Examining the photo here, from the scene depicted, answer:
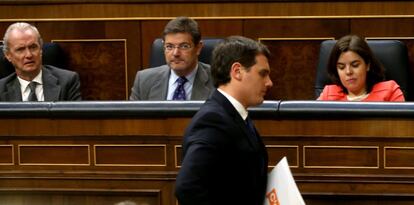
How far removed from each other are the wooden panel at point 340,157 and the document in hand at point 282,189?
2.06 ft

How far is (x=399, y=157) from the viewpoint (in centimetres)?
257

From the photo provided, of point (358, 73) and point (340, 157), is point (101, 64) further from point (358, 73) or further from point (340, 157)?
point (340, 157)

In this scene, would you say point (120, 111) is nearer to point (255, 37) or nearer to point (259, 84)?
point (259, 84)

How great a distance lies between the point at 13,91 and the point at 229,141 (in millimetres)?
1672

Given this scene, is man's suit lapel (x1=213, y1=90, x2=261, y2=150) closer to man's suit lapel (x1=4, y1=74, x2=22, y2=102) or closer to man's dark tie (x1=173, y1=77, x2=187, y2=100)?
man's dark tie (x1=173, y1=77, x2=187, y2=100)

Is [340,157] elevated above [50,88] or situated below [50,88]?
below

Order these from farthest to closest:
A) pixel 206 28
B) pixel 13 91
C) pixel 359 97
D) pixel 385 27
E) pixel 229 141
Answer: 1. pixel 206 28
2. pixel 385 27
3. pixel 13 91
4. pixel 359 97
5. pixel 229 141

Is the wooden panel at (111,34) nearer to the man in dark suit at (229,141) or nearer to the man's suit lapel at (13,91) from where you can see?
the man's suit lapel at (13,91)

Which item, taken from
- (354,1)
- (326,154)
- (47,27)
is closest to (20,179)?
(326,154)

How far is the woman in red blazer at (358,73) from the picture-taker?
3.15m

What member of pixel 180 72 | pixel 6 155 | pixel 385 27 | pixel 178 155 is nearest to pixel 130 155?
pixel 178 155

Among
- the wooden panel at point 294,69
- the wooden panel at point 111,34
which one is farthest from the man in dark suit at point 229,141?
the wooden panel at point 111,34

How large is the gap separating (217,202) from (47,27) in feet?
7.15

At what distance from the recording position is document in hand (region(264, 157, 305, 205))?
6.20 ft
